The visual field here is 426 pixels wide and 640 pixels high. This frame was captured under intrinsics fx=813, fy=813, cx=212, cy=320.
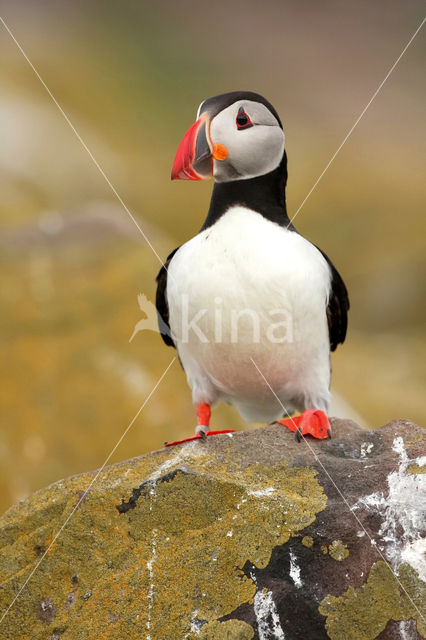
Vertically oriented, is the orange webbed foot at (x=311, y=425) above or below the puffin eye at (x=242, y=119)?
below

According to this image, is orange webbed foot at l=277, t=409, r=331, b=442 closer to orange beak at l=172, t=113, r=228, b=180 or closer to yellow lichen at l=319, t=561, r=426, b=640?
yellow lichen at l=319, t=561, r=426, b=640

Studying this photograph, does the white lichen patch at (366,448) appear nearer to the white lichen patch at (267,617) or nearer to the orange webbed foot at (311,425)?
the orange webbed foot at (311,425)

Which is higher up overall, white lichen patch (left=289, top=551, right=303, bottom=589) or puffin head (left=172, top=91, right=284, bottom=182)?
puffin head (left=172, top=91, right=284, bottom=182)

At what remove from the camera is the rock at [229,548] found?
303 cm

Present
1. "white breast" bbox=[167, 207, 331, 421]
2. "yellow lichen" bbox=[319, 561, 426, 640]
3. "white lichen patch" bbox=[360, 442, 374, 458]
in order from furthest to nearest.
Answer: "white breast" bbox=[167, 207, 331, 421] → "white lichen patch" bbox=[360, 442, 374, 458] → "yellow lichen" bbox=[319, 561, 426, 640]

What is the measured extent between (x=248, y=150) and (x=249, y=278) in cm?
67

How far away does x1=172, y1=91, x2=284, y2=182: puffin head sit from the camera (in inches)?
159

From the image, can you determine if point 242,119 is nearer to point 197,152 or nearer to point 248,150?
point 248,150

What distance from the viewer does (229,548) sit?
3.24 metres

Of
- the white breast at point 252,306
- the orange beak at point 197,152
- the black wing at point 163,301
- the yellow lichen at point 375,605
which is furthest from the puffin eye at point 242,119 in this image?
the yellow lichen at point 375,605

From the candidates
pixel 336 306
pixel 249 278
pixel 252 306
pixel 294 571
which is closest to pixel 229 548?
pixel 294 571

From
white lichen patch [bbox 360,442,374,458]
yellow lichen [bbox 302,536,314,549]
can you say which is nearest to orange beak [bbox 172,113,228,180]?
white lichen patch [bbox 360,442,374,458]

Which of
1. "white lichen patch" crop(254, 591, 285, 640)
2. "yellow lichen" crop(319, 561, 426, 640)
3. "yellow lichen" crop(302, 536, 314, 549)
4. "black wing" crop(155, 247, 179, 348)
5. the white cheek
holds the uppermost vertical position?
the white cheek

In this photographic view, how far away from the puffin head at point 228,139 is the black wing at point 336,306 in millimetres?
723
